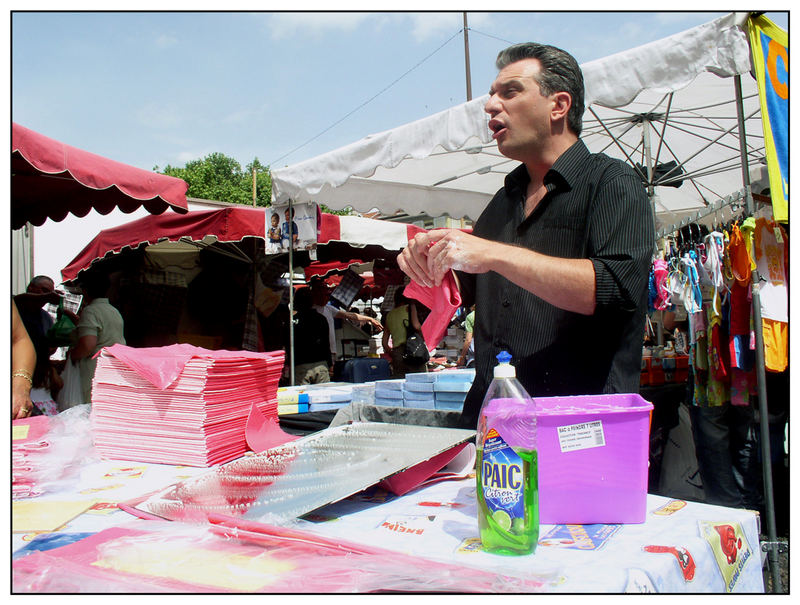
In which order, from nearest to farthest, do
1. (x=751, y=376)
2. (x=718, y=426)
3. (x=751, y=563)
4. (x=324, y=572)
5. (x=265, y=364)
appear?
(x=324, y=572)
(x=751, y=563)
(x=265, y=364)
(x=751, y=376)
(x=718, y=426)

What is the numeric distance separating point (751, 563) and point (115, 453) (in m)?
1.75

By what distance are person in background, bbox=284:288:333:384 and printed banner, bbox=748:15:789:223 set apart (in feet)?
16.9

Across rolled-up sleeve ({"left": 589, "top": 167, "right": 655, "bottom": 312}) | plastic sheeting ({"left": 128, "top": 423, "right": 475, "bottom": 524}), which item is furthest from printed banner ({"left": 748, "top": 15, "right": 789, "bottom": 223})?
plastic sheeting ({"left": 128, "top": 423, "right": 475, "bottom": 524})

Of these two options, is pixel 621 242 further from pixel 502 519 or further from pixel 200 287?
pixel 200 287

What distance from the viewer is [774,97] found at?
80.5 inches

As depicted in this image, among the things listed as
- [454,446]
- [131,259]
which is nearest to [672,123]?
[454,446]

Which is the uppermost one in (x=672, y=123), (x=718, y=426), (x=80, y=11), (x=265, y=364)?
(x=672, y=123)

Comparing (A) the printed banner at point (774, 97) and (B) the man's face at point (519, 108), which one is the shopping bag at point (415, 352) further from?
(B) the man's face at point (519, 108)

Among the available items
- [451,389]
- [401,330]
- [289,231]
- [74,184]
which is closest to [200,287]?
[401,330]

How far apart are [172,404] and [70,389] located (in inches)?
140

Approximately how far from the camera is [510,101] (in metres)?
1.47

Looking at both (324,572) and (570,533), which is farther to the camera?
(570,533)

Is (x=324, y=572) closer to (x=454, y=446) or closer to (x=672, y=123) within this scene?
(x=454, y=446)

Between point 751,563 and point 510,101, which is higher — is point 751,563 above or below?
below
